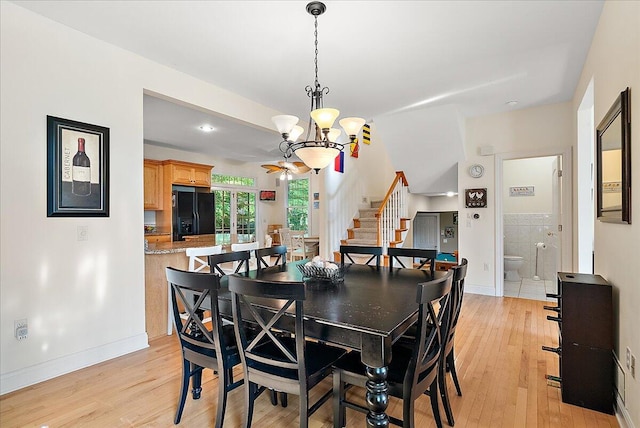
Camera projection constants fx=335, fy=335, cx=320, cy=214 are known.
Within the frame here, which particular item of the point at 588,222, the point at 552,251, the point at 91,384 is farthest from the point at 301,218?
the point at 91,384

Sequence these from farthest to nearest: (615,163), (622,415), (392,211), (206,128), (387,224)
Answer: (392,211), (387,224), (206,128), (615,163), (622,415)

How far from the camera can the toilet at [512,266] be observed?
19.1ft

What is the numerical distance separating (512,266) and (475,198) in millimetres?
1774

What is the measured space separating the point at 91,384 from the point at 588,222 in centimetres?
Answer: 522

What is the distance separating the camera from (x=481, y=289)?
501cm

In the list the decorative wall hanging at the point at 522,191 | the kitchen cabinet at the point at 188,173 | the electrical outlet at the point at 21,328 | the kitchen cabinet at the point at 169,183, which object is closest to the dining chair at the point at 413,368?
the electrical outlet at the point at 21,328

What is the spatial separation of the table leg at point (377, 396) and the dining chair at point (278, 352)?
0.30m

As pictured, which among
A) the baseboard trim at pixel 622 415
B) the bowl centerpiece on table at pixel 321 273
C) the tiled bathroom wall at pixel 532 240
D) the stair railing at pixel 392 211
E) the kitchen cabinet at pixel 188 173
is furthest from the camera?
the kitchen cabinet at pixel 188 173

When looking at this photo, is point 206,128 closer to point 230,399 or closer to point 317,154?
point 317,154

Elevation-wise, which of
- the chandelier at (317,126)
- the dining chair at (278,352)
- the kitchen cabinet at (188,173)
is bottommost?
the dining chair at (278,352)

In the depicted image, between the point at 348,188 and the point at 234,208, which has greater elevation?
the point at 348,188

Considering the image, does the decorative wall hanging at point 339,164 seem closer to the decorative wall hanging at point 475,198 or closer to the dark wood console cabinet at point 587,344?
the decorative wall hanging at point 475,198

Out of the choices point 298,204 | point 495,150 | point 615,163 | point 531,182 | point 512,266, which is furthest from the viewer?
point 298,204

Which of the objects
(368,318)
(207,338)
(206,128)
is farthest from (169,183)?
(368,318)
